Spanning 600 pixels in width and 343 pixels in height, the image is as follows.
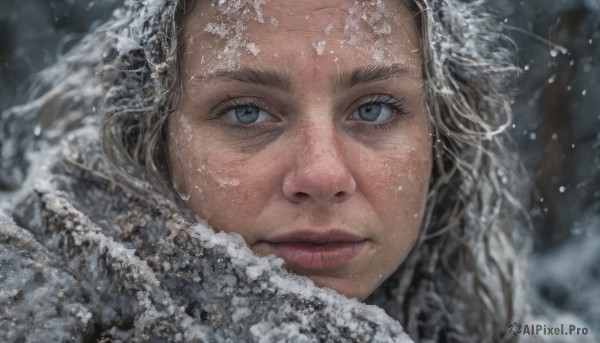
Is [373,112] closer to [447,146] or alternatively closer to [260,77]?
[260,77]

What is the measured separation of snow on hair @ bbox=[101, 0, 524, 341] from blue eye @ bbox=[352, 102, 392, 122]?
0.16m

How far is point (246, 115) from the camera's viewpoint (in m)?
1.90

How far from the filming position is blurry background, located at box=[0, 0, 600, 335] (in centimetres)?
406

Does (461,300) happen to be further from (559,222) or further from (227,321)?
(559,222)

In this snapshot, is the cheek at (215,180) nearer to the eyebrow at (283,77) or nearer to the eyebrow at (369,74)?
the eyebrow at (283,77)

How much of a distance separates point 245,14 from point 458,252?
137 centimetres

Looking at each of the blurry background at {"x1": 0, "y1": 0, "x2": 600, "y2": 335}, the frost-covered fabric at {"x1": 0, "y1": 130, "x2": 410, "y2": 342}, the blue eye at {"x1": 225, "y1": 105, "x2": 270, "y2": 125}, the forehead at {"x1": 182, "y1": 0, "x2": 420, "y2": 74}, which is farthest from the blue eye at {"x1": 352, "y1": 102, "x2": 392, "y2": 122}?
the blurry background at {"x1": 0, "y1": 0, "x2": 600, "y2": 335}

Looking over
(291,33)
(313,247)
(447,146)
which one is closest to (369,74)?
(291,33)

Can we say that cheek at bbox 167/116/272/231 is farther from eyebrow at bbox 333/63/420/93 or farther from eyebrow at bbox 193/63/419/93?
eyebrow at bbox 333/63/420/93

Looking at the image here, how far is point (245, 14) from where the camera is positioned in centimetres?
183

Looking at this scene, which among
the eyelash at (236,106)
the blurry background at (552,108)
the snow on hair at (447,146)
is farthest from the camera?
the blurry background at (552,108)

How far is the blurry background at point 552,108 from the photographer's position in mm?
4059

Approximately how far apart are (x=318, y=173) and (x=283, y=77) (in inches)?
10.6

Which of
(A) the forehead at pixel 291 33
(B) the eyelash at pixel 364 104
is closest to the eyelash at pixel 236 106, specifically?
(B) the eyelash at pixel 364 104
